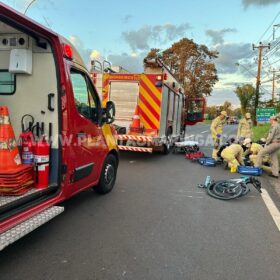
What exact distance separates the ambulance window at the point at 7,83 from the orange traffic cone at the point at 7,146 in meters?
0.31

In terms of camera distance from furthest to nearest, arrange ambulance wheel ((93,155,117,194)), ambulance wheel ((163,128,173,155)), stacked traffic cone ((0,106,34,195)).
Answer: ambulance wheel ((163,128,173,155)), ambulance wheel ((93,155,117,194)), stacked traffic cone ((0,106,34,195))

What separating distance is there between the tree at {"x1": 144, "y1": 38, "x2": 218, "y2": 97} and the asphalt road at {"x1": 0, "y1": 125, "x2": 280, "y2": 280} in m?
36.7

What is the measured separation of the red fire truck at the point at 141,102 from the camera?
364 inches

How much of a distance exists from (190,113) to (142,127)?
5.97 metres

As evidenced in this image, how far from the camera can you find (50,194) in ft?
12.9

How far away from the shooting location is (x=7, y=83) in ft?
13.4

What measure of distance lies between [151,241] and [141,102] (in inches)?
252

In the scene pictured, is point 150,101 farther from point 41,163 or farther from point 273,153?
point 41,163

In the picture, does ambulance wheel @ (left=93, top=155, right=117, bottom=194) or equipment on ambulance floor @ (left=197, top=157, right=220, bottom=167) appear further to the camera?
equipment on ambulance floor @ (left=197, top=157, right=220, bottom=167)

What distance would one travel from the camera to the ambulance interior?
12.6 ft

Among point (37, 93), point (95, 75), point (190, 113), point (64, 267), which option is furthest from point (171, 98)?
point (64, 267)

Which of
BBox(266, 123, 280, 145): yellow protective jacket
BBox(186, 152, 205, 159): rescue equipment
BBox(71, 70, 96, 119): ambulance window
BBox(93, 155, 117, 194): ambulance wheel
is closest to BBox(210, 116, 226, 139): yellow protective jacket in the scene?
BBox(186, 152, 205, 159): rescue equipment

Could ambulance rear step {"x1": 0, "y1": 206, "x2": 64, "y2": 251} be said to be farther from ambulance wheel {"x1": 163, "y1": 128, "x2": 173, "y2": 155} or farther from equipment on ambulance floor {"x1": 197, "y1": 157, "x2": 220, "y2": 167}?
ambulance wheel {"x1": 163, "y1": 128, "x2": 173, "y2": 155}

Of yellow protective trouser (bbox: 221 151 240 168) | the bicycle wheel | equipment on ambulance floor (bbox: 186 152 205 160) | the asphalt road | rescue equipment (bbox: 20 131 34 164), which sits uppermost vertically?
rescue equipment (bbox: 20 131 34 164)
